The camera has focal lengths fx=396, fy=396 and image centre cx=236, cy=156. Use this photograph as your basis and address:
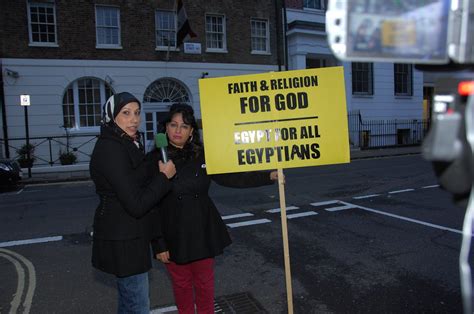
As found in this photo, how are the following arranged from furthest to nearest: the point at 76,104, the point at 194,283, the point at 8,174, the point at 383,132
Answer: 1. the point at 383,132
2. the point at 76,104
3. the point at 8,174
4. the point at 194,283

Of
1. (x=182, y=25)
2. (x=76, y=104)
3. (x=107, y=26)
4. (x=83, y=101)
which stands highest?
(x=107, y=26)

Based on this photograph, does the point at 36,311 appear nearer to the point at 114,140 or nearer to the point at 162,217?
the point at 162,217

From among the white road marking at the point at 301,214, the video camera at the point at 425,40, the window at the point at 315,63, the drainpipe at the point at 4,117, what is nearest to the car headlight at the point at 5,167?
the drainpipe at the point at 4,117

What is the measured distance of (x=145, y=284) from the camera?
2760 mm

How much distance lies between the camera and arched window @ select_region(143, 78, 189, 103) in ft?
63.0

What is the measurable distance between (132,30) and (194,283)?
17.1 metres

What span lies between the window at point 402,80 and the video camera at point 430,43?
2535cm

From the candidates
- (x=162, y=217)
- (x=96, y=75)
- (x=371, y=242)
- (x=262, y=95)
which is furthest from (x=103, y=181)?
(x=96, y=75)

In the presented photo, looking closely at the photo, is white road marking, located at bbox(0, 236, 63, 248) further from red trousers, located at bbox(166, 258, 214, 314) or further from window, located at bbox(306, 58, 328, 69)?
window, located at bbox(306, 58, 328, 69)

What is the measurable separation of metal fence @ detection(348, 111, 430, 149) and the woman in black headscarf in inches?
803

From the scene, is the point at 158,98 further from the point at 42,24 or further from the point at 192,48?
the point at 42,24

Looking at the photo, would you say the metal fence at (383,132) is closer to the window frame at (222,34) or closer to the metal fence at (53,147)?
the window frame at (222,34)

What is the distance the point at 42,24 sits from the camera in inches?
662

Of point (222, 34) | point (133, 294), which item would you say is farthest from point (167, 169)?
point (222, 34)
